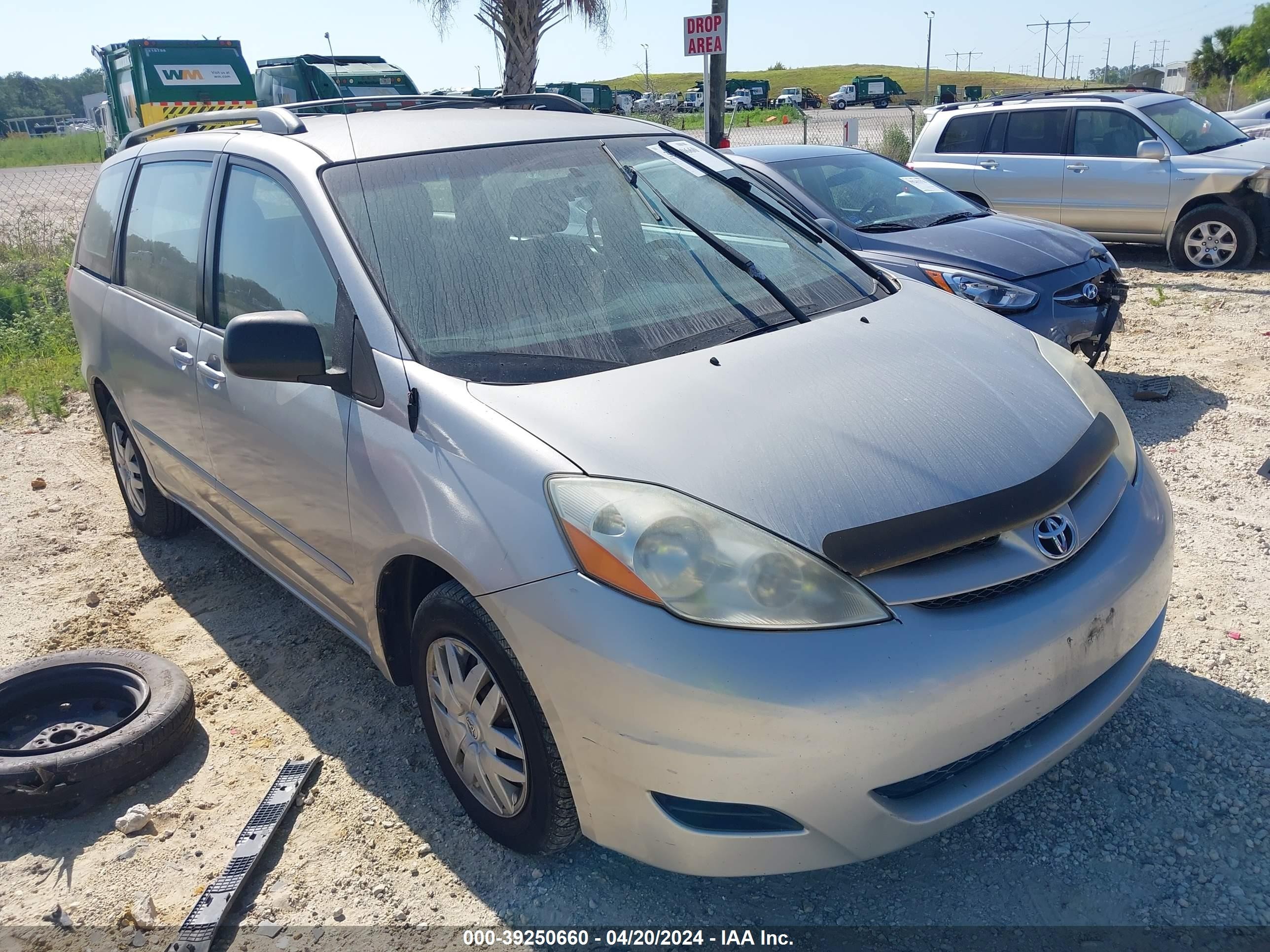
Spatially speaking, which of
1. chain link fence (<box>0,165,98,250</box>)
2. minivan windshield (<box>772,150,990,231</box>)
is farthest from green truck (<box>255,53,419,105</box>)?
minivan windshield (<box>772,150,990,231</box>)

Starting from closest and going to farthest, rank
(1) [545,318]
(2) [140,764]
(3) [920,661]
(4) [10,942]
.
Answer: (3) [920,661], (4) [10,942], (1) [545,318], (2) [140,764]

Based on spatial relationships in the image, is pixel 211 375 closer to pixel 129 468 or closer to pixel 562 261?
pixel 562 261

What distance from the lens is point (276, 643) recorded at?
382 centimetres

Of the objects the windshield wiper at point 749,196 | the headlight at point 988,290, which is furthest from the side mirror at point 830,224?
the windshield wiper at point 749,196

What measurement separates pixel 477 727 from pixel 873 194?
17.8ft

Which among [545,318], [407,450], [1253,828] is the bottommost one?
[1253,828]

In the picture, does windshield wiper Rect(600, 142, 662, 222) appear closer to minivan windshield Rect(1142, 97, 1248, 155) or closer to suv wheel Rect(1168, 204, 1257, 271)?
suv wheel Rect(1168, 204, 1257, 271)

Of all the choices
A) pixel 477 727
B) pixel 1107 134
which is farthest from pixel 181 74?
pixel 477 727

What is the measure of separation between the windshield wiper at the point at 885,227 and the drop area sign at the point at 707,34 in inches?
208

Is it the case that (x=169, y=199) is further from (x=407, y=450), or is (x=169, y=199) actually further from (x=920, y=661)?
(x=920, y=661)

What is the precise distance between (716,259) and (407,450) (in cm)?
122

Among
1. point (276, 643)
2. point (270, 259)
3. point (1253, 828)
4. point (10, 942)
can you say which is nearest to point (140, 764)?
point (10, 942)

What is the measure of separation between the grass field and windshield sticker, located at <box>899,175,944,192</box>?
2893 cm

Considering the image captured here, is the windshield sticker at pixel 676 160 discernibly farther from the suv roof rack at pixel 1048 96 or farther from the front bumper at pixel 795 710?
the suv roof rack at pixel 1048 96
